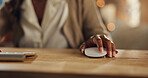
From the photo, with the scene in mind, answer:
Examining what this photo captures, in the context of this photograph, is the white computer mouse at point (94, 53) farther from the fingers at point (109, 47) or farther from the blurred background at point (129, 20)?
the blurred background at point (129, 20)

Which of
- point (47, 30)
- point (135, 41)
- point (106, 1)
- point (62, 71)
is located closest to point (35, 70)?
point (62, 71)

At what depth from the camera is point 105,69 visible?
35cm

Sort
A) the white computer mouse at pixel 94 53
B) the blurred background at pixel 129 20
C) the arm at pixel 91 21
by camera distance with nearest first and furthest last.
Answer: the white computer mouse at pixel 94 53 < the arm at pixel 91 21 < the blurred background at pixel 129 20

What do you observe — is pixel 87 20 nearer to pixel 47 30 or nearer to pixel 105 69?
pixel 47 30

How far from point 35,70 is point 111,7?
783mm

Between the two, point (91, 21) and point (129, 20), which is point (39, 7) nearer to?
point (91, 21)

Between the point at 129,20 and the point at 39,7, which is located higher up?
the point at 39,7

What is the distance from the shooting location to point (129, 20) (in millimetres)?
1058

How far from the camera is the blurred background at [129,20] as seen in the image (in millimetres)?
1006

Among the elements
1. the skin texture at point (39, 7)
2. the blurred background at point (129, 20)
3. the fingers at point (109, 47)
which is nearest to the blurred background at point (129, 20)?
the blurred background at point (129, 20)

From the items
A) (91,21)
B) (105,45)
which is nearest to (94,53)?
(105,45)

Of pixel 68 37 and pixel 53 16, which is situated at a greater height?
pixel 53 16

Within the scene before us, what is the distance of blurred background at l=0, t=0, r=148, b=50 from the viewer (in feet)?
3.30

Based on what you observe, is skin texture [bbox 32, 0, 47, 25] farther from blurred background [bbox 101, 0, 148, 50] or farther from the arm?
blurred background [bbox 101, 0, 148, 50]
